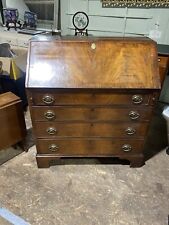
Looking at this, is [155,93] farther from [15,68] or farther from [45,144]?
[15,68]

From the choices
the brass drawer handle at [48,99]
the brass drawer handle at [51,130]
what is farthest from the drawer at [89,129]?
the brass drawer handle at [48,99]

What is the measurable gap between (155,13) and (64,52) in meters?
1.69

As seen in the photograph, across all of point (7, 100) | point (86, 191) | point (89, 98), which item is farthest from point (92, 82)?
point (86, 191)

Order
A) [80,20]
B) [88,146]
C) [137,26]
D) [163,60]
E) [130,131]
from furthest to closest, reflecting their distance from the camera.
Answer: [80,20]
[137,26]
[163,60]
[88,146]
[130,131]

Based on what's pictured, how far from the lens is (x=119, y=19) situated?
2783mm

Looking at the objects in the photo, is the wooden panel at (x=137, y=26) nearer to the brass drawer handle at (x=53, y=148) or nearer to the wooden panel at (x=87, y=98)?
the wooden panel at (x=87, y=98)

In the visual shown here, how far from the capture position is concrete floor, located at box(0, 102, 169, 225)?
1.59 metres

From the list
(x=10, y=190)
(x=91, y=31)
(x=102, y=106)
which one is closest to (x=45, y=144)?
(x=10, y=190)

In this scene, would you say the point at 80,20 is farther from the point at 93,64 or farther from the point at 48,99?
the point at 48,99

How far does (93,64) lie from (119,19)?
160 centimetres

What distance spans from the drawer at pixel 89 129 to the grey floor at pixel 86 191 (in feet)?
1.33

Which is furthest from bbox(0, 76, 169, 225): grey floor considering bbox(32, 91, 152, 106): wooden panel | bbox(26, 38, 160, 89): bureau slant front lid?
bbox(26, 38, 160, 89): bureau slant front lid

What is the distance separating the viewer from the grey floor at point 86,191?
5.22 feet

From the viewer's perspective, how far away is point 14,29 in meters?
3.29
